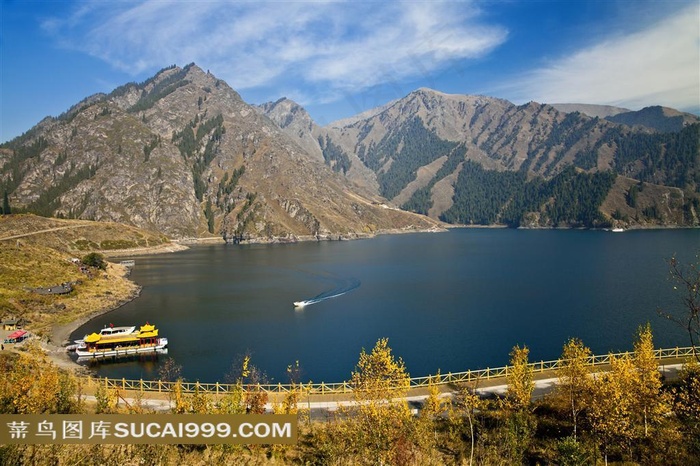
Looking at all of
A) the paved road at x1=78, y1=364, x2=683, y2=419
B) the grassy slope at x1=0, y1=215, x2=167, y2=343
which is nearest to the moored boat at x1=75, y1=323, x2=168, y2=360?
the grassy slope at x1=0, y1=215, x2=167, y2=343

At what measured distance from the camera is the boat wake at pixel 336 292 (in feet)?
390

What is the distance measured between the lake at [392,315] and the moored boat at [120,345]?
142 inches

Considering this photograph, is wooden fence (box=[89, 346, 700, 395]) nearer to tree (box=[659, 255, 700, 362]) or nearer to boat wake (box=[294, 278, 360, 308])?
tree (box=[659, 255, 700, 362])

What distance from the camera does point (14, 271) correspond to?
10994 cm

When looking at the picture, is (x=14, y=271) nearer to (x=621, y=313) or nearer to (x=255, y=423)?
(x=255, y=423)

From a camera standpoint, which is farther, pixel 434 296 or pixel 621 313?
pixel 434 296

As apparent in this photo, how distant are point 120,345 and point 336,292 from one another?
66.4 metres

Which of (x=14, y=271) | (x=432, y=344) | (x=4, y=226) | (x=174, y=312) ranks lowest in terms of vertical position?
(x=432, y=344)

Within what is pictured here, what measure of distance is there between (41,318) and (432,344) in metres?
84.8

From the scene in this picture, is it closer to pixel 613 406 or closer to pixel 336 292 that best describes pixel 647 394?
pixel 613 406

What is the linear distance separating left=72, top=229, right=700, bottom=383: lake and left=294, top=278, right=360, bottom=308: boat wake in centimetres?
95

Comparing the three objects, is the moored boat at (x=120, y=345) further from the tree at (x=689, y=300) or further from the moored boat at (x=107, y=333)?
the tree at (x=689, y=300)

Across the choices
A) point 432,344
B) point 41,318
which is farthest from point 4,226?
point 432,344

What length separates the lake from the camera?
7644cm
